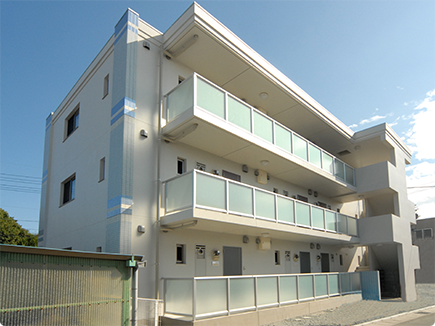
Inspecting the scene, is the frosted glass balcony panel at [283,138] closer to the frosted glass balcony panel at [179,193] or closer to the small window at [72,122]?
the frosted glass balcony panel at [179,193]

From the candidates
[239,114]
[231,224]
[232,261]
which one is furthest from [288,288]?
[239,114]

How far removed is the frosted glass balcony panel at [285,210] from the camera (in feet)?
45.4

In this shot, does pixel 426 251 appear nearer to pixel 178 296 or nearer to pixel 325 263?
pixel 325 263

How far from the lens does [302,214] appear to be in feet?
49.9

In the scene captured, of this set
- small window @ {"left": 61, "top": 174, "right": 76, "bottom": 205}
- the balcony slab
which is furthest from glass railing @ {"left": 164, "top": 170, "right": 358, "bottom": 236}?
small window @ {"left": 61, "top": 174, "right": 76, "bottom": 205}

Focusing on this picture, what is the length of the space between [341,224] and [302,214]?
4049mm

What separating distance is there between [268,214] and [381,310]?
21.5 feet

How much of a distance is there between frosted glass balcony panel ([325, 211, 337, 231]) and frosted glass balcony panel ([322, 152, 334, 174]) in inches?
87.3

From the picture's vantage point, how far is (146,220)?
11094mm

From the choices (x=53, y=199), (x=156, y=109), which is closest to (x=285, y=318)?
(x=156, y=109)

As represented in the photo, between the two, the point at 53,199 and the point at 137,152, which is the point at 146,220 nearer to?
the point at 137,152

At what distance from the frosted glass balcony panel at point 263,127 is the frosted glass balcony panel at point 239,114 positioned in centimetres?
48

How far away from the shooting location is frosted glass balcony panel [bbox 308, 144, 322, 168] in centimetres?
1698

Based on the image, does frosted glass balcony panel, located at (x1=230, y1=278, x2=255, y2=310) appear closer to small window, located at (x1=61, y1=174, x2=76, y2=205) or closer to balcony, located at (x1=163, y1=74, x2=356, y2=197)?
balcony, located at (x1=163, y1=74, x2=356, y2=197)
